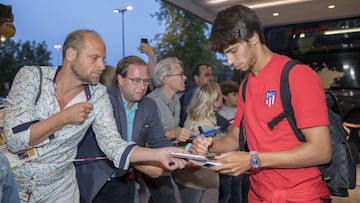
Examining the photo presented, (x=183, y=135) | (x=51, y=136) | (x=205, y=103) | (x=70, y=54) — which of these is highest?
(x=70, y=54)

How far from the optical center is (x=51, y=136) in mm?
1811

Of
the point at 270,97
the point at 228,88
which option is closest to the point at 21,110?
the point at 270,97

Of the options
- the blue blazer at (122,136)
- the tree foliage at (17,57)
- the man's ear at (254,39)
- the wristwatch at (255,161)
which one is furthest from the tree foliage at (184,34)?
the wristwatch at (255,161)

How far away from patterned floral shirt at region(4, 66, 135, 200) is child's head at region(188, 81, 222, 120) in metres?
1.72

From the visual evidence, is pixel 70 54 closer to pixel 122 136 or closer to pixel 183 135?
pixel 122 136

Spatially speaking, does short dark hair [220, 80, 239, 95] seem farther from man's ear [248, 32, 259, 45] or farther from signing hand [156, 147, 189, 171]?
man's ear [248, 32, 259, 45]

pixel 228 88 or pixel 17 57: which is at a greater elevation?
pixel 17 57

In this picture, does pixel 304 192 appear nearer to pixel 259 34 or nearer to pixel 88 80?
pixel 259 34

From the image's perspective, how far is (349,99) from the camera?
22.6 ft

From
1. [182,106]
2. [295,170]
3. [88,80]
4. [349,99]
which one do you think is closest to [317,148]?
[295,170]

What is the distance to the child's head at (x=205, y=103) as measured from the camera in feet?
12.1

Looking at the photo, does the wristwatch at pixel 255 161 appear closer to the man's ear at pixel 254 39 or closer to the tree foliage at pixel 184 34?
the man's ear at pixel 254 39

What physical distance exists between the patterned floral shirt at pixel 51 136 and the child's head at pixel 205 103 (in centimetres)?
172

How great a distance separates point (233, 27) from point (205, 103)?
7.09 ft
